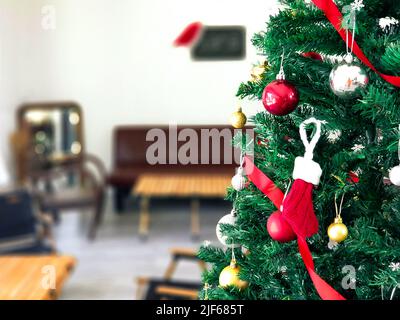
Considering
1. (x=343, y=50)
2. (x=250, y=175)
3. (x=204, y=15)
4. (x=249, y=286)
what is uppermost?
(x=204, y=15)

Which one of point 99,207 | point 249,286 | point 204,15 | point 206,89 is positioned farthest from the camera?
point 206,89

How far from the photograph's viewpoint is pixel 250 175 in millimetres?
909

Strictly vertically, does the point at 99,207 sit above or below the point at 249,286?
below

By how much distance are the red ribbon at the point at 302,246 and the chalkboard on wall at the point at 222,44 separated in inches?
175

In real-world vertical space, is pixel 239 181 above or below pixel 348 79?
below

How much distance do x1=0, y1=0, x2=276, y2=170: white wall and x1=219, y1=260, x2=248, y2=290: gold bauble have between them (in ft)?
13.7

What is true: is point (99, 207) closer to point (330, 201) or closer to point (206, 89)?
point (206, 89)

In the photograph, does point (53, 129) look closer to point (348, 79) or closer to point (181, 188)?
point (181, 188)

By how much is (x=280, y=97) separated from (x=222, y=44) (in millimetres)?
4534

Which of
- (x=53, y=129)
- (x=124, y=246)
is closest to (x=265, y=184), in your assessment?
(x=124, y=246)

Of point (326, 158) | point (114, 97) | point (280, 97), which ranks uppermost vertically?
point (280, 97)

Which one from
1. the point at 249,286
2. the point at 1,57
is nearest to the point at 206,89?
the point at 1,57

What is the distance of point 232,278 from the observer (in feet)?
3.14

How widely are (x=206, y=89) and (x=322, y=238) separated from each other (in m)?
4.44
